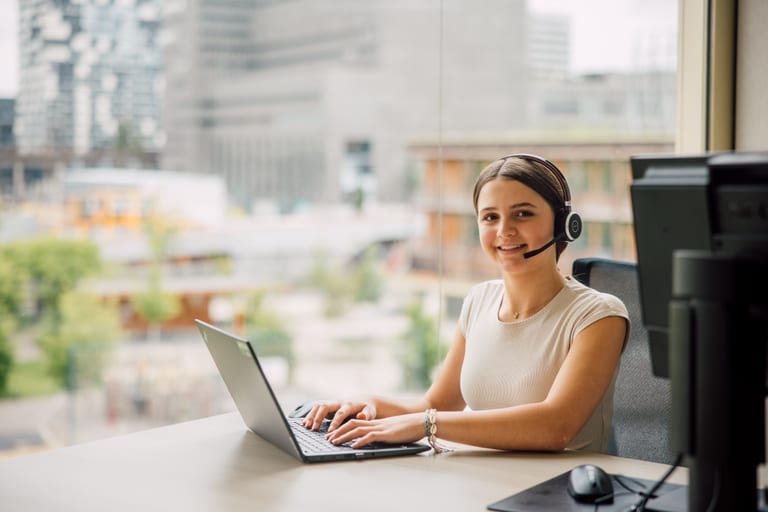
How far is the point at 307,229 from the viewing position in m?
17.2

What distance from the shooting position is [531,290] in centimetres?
168

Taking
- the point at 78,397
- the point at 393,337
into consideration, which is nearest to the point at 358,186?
the point at 393,337

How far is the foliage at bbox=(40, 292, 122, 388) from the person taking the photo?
46.5 feet

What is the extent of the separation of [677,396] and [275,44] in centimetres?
1877

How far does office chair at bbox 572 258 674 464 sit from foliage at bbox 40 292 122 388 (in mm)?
13285

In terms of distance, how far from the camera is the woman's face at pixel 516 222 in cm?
163

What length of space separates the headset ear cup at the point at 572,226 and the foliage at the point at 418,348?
54.3 feet

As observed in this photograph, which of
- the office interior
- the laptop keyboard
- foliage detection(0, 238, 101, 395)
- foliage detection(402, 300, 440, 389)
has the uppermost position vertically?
the laptop keyboard

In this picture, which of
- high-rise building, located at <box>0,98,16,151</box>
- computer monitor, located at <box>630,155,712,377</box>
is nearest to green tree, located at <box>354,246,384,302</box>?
high-rise building, located at <box>0,98,16,151</box>

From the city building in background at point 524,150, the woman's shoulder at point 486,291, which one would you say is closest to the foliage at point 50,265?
the city building in background at point 524,150

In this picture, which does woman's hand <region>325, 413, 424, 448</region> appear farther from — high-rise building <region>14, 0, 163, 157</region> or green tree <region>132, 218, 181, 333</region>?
green tree <region>132, 218, 181, 333</region>

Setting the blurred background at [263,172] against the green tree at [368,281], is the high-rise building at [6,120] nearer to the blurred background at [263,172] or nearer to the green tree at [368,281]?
the blurred background at [263,172]

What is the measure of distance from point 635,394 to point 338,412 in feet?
2.00

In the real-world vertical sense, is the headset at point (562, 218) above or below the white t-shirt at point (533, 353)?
above
